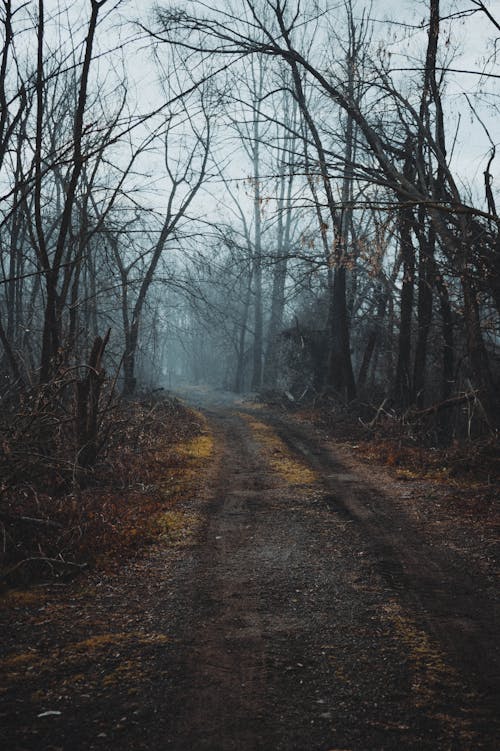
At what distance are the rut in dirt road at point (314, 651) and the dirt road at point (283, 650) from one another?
0.01 metres

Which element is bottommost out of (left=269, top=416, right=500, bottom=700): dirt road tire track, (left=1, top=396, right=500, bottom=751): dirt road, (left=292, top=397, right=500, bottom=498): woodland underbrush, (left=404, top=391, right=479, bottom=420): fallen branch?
(left=1, top=396, right=500, bottom=751): dirt road

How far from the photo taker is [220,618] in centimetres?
400

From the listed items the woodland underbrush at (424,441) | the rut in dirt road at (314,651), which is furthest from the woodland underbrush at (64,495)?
the woodland underbrush at (424,441)

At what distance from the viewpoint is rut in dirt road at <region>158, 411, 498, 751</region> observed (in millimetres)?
2719

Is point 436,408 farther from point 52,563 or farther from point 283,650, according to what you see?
point 283,650

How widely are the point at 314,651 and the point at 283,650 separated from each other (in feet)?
0.63

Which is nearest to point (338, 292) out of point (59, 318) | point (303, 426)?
point (303, 426)

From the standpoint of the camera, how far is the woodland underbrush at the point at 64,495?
498 centimetres

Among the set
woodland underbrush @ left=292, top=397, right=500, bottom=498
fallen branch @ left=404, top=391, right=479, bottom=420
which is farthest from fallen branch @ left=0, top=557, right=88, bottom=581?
fallen branch @ left=404, top=391, right=479, bottom=420

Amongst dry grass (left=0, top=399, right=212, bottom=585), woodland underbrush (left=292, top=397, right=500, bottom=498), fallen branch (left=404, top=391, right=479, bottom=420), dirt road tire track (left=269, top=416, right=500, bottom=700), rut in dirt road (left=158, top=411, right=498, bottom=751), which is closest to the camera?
rut in dirt road (left=158, top=411, right=498, bottom=751)

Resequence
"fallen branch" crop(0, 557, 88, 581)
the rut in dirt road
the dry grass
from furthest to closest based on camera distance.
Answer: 1. the dry grass
2. "fallen branch" crop(0, 557, 88, 581)
3. the rut in dirt road

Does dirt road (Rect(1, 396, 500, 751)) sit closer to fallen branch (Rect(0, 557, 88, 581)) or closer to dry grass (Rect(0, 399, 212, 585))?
fallen branch (Rect(0, 557, 88, 581))

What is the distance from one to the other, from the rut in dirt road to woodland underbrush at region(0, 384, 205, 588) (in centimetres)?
98

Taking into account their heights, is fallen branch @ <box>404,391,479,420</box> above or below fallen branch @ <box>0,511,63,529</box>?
above
